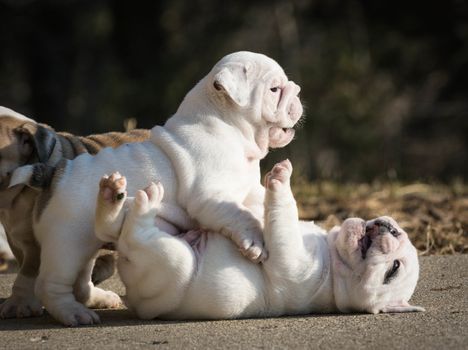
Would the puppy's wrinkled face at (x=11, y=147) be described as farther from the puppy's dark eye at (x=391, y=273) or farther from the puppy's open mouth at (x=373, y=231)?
the puppy's dark eye at (x=391, y=273)

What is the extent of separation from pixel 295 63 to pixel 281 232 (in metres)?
11.3

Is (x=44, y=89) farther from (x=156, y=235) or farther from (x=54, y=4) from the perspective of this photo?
(x=156, y=235)

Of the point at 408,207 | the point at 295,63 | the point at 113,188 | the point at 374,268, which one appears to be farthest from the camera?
the point at 295,63

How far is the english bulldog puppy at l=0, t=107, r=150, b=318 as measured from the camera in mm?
4227

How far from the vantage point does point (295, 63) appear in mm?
14930

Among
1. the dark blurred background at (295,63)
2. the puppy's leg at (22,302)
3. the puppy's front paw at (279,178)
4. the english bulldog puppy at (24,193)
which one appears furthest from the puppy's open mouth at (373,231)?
the dark blurred background at (295,63)

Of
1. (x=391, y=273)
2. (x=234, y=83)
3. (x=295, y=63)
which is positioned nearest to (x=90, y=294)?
(x=234, y=83)

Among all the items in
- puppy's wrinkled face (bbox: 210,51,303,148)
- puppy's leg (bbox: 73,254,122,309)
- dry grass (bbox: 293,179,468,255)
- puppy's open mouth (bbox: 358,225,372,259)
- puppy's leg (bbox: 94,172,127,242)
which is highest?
puppy's wrinkled face (bbox: 210,51,303,148)

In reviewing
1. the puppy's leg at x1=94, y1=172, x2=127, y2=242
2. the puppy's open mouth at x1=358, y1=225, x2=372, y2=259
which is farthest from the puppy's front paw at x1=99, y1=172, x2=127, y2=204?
the puppy's open mouth at x1=358, y1=225, x2=372, y2=259

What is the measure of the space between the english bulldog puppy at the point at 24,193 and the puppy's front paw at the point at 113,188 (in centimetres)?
40

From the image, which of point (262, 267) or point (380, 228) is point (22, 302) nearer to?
point (262, 267)

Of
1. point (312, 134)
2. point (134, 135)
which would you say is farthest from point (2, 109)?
point (312, 134)

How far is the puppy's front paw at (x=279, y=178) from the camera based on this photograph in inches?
153

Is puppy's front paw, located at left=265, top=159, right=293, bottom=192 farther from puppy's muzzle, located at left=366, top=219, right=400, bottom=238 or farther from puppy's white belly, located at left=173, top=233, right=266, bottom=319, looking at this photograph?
puppy's muzzle, located at left=366, top=219, right=400, bottom=238
